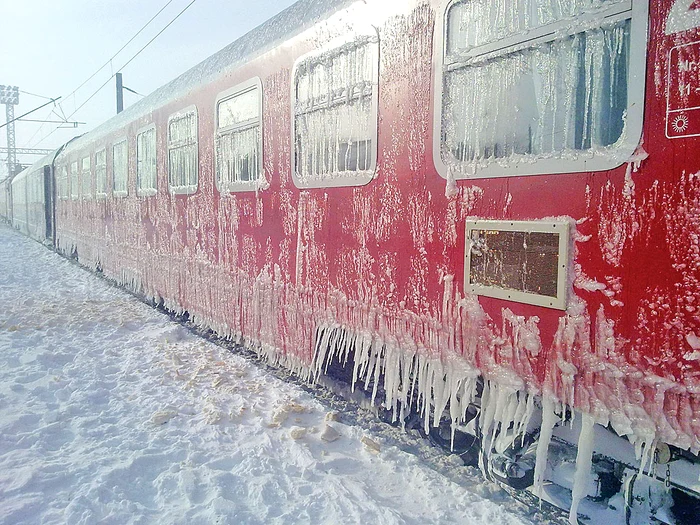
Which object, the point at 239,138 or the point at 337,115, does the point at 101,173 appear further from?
the point at 337,115

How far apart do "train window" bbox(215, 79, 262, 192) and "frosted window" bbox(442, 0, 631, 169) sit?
6.70 feet

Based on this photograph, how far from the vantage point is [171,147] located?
Answer: 5.77m

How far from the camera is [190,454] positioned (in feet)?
9.58

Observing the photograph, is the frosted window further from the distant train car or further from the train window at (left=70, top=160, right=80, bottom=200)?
the distant train car

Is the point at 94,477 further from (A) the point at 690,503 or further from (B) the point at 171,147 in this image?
(B) the point at 171,147

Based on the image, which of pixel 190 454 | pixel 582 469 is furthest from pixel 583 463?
pixel 190 454

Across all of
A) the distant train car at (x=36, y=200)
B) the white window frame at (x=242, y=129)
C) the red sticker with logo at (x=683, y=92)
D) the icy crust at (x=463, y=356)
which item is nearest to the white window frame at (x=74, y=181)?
the distant train car at (x=36, y=200)

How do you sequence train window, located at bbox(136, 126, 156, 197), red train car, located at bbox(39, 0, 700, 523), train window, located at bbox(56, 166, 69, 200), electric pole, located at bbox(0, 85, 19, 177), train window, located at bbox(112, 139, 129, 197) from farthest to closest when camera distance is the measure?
1. electric pole, located at bbox(0, 85, 19, 177)
2. train window, located at bbox(56, 166, 69, 200)
3. train window, located at bbox(112, 139, 129, 197)
4. train window, located at bbox(136, 126, 156, 197)
5. red train car, located at bbox(39, 0, 700, 523)

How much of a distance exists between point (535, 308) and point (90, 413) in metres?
3.05

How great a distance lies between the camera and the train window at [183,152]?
5188 millimetres

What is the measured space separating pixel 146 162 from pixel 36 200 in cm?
1374

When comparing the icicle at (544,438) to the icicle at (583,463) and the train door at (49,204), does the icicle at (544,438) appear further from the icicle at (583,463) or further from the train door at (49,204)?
the train door at (49,204)

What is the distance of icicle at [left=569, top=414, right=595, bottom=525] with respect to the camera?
1.98 metres

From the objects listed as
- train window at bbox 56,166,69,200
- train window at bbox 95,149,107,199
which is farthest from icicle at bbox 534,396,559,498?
train window at bbox 56,166,69,200
